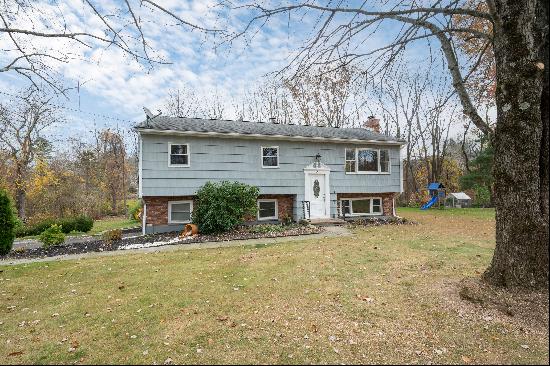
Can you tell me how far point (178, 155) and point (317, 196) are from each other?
7.04 meters

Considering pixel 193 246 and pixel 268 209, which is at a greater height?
pixel 268 209

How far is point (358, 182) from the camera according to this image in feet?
54.3

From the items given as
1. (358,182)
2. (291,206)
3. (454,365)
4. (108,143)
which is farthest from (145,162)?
(108,143)

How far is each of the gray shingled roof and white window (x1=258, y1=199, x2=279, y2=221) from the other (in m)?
3.39

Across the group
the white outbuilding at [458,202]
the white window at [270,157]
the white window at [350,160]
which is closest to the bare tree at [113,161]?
the white window at [270,157]

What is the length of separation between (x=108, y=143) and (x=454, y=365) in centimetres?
3692

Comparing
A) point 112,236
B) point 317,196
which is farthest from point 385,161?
point 112,236

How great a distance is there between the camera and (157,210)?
46.1 feet

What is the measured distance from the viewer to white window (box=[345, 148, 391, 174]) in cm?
1658

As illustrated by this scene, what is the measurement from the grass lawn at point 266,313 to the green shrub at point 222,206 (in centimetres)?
439

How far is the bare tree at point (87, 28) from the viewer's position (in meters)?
4.17

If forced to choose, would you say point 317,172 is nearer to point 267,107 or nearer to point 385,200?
point 385,200

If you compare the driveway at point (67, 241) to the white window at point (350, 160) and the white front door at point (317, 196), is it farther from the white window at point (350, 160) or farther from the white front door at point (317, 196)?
the white window at point (350, 160)

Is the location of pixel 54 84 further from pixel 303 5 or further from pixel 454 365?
pixel 454 365
